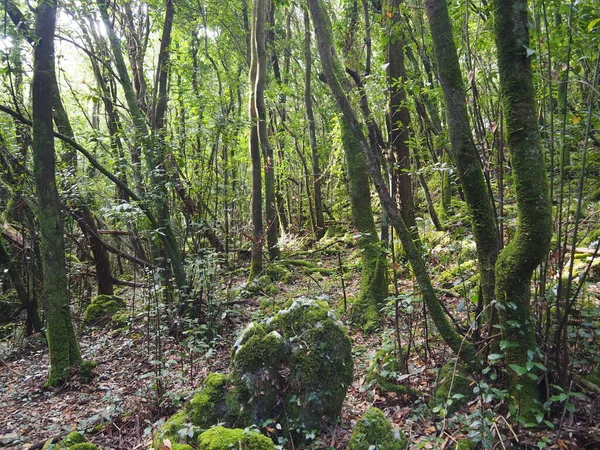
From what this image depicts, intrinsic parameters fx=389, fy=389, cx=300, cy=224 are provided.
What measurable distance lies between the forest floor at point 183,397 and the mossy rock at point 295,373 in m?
0.30

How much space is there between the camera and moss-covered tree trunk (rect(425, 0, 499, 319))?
11.0 ft

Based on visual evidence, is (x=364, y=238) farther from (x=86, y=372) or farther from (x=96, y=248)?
(x=96, y=248)

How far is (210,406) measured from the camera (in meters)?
3.68

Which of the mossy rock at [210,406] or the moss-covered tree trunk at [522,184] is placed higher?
the moss-covered tree trunk at [522,184]

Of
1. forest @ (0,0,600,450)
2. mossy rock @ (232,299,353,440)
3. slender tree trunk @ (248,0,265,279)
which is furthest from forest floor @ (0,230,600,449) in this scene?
slender tree trunk @ (248,0,265,279)

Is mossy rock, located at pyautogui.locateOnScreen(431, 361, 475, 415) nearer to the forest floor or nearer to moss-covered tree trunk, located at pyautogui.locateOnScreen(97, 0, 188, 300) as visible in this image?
the forest floor

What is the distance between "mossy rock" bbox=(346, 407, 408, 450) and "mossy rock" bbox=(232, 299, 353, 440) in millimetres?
440

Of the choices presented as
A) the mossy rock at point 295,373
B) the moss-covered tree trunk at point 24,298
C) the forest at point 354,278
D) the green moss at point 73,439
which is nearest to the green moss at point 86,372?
the forest at point 354,278

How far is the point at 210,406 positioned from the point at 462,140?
334 cm

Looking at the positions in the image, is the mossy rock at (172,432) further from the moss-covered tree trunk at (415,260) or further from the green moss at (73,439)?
the moss-covered tree trunk at (415,260)

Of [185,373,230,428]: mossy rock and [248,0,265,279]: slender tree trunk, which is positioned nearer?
[185,373,230,428]: mossy rock

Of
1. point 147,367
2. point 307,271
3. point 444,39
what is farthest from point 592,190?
point 147,367

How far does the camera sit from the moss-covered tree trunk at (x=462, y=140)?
336 centimetres

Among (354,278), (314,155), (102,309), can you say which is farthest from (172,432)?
(314,155)
